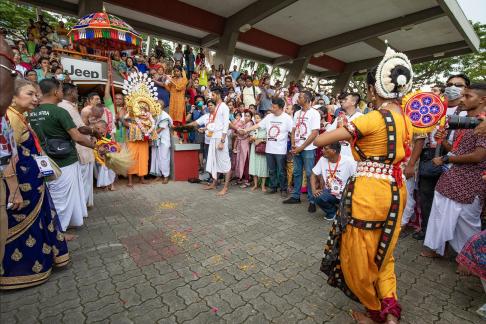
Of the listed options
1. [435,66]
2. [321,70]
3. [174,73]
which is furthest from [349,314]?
[435,66]

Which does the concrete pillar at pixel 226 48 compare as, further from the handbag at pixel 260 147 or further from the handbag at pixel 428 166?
the handbag at pixel 428 166

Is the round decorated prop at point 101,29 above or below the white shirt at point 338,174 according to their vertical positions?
above

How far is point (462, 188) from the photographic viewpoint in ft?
9.53

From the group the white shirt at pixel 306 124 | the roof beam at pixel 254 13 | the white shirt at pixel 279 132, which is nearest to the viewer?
the white shirt at pixel 306 124

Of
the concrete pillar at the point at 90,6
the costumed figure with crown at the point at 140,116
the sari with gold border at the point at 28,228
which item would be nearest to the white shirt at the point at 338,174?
the sari with gold border at the point at 28,228

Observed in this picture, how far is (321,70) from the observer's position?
21.0 m

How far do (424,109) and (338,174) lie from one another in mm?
2012

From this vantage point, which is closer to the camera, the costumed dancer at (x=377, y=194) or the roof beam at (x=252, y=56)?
the costumed dancer at (x=377, y=194)

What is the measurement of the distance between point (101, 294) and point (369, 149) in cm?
252

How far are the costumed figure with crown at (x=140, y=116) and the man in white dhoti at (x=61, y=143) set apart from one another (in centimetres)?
243

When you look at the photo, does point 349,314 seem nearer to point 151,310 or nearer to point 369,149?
point 369,149

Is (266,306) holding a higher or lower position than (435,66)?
lower

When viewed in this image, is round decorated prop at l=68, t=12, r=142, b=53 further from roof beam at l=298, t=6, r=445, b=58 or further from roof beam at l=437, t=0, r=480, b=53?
roof beam at l=298, t=6, r=445, b=58

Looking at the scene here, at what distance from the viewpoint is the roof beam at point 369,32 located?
10750mm
